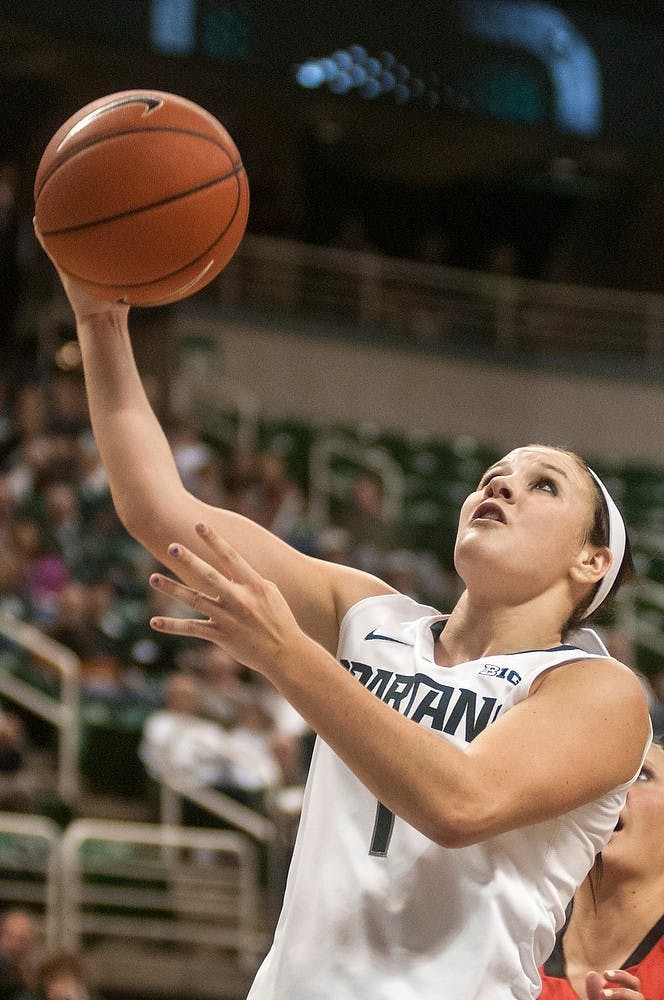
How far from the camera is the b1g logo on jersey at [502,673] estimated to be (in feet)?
7.30

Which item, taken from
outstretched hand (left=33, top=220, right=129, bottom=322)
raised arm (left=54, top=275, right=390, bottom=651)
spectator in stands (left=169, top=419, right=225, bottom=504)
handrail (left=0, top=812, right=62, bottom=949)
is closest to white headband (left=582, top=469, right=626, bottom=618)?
raised arm (left=54, top=275, right=390, bottom=651)

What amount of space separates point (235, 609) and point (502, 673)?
54cm

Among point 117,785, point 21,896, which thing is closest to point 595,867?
point 21,896

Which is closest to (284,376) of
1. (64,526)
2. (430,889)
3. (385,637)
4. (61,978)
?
(64,526)

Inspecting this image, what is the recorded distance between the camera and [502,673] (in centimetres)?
224

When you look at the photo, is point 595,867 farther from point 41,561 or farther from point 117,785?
point 41,561

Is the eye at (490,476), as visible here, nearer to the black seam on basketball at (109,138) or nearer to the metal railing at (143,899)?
the black seam on basketball at (109,138)

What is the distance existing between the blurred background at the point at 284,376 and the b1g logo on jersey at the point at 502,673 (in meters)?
3.87

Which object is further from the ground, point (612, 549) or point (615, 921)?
point (612, 549)

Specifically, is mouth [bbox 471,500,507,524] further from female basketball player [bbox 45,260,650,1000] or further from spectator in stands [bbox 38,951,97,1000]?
spectator in stands [bbox 38,951,97,1000]

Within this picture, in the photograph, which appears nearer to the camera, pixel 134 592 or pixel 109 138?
pixel 109 138

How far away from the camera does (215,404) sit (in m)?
13.0

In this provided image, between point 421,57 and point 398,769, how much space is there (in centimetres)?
1283

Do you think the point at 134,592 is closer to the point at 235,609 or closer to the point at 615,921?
the point at 615,921
